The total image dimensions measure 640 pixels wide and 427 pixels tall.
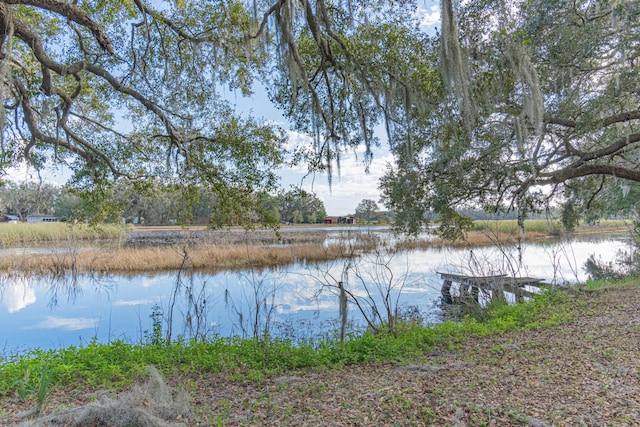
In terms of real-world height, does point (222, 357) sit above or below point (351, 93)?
below

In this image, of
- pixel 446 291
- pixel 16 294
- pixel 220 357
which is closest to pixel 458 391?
pixel 220 357

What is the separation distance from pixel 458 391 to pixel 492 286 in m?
5.10

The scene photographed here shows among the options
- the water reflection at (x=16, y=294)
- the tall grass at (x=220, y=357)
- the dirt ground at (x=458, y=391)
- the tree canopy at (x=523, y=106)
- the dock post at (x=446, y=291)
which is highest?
the tree canopy at (x=523, y=106)

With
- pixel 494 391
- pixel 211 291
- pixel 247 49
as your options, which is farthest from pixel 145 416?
pixel 211 291

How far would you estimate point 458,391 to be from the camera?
2809mm

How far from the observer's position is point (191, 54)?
20.1 ft

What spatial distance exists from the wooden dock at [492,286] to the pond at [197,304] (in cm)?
32

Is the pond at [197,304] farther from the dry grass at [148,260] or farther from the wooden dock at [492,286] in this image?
the dry grass at [148,260]

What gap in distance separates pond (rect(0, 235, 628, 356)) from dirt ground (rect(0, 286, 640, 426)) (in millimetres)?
1450

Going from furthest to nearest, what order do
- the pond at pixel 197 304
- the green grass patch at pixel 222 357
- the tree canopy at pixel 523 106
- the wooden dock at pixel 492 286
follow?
the wooden dock at pixel 492 286 < the pond at pixel 197 304 < the tree canopy at pixel 523 106 < the green grass patch at pixel 222 357

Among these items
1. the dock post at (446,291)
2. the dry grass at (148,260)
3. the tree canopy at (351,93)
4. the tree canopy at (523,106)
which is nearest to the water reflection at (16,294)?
the dry grass at (148,260)

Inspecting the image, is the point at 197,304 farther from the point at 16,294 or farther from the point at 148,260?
the point at 148,260

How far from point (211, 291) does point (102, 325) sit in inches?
112

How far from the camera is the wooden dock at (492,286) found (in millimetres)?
7367
